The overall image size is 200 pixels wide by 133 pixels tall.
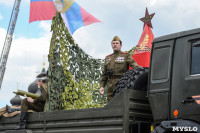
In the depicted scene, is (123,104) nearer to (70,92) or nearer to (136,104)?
(136,104)

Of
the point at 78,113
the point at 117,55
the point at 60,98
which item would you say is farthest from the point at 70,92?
the point at 78,113

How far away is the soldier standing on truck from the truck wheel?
118 cm

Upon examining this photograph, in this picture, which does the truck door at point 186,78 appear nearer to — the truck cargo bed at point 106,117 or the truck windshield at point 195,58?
the truck windshield at point 195,58

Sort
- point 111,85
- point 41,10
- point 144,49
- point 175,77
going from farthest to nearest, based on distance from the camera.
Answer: point 144,49, point 41,10, point 111,85, point 175,77

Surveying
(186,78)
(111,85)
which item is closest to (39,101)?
(111,85)

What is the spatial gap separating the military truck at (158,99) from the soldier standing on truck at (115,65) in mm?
1226

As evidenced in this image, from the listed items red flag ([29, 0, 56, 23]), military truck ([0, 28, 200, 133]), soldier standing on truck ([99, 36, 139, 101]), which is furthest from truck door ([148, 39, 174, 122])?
red flag ([29, 0, 56, 23])

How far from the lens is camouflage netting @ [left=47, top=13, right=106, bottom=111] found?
7332 mm

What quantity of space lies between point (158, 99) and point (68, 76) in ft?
10.3

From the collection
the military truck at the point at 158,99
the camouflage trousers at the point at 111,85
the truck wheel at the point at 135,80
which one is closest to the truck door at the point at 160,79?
the military truck at the point at 158,99

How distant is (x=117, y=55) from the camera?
714cm

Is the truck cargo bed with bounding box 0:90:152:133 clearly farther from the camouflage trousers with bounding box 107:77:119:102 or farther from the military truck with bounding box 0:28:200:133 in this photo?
the camouflage trousers with bounding box 107:77:119:102

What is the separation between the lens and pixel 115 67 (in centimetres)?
706

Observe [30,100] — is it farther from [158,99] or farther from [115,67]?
[158,99]
